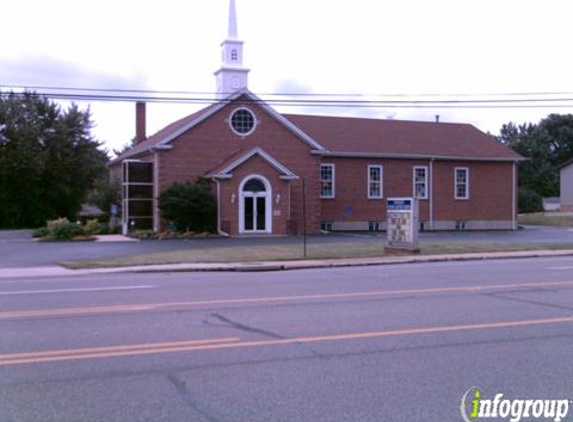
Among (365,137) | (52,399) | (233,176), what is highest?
(365,137)

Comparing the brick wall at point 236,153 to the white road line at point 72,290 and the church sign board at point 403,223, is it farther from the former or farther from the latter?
the white road line at point 72,290

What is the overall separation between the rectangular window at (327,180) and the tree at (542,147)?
49.9 metres

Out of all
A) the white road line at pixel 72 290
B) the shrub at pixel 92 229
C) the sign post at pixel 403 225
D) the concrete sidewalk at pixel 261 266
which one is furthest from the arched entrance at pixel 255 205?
the white road line at pixel 72 290

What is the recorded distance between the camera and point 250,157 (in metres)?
35.4

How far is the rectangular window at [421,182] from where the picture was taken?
43.5m

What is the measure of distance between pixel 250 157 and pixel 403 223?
13293 millimetres

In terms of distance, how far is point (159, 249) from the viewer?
87.8 ft

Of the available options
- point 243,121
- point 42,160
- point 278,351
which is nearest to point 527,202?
point 243,121

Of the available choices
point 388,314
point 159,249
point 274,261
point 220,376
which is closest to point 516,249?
point 274,261

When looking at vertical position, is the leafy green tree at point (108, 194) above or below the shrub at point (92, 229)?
above

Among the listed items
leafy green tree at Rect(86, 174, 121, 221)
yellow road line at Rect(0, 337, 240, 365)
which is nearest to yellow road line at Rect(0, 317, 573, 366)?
yellow road line at Rect(0, 337, 240, 365)

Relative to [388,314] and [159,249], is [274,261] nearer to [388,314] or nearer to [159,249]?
[159,249]

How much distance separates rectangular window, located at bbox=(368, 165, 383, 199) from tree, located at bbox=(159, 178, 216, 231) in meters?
11.5

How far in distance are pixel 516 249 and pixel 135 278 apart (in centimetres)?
1477
